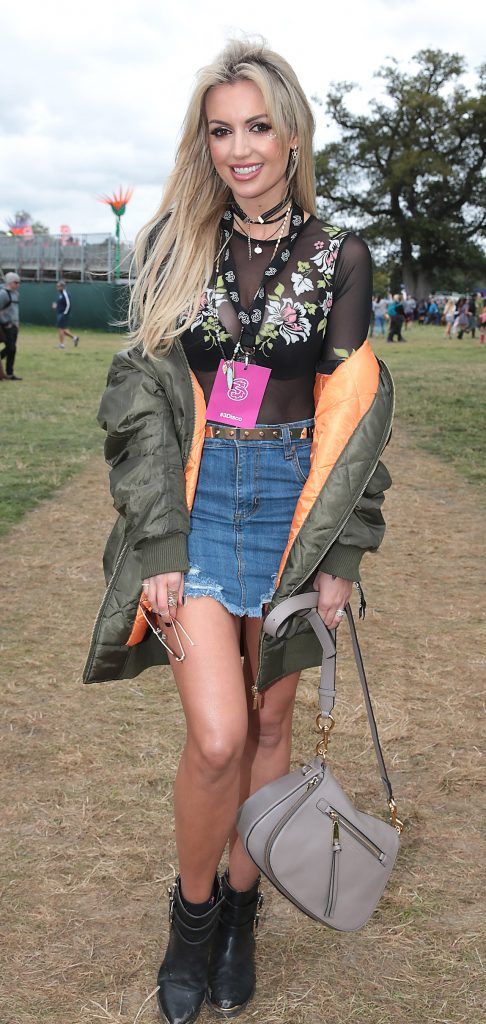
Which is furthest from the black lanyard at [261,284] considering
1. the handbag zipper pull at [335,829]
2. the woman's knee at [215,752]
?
the handbag zipper pull at [335,829]

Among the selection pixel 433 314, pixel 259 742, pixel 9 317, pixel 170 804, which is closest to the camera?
pixel 259 742

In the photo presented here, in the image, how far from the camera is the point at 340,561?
254cm

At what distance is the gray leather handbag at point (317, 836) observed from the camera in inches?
95.3

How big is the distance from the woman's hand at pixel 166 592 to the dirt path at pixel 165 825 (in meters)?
1.09

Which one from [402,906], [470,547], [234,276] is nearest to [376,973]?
[402,906]

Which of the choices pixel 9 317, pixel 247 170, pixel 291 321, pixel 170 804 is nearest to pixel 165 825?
pixel 170 804

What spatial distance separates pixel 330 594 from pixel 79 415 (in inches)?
484

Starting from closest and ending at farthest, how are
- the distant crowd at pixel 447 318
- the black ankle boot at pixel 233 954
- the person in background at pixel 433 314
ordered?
the black ankle boot at pixel 233 954 < the distant crowd at pixel 447 318 < the person in background at pixel 433 314

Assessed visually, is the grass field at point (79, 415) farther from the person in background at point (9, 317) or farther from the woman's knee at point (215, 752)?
the woman's knee at point (215, 752)

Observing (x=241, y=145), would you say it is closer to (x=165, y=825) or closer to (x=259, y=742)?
(x=259, y=742)

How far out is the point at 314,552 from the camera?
8.11ft

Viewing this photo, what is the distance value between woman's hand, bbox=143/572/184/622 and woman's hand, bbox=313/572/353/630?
0.37 metres

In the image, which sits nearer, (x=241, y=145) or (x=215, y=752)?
(x=215, y=752)

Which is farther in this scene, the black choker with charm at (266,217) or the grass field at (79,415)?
the grass field at (79,415)
